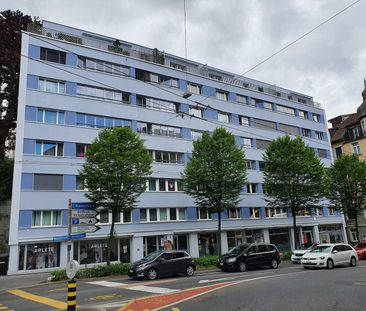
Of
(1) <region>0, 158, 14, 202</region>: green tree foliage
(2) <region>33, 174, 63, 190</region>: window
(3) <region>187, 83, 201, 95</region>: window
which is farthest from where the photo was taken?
(3) <region>187, 83, 201, 95</region>: window

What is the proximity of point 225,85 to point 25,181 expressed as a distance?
25.3m

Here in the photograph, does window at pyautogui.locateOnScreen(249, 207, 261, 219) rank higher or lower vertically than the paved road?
higher

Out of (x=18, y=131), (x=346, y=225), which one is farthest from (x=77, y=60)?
(x=346, y=225)

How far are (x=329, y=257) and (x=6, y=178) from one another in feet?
91.0

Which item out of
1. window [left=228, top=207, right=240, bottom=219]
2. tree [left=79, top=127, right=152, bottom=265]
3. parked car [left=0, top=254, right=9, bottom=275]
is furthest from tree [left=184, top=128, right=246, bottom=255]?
parked car [left=0, top=254, right=9, bottom=275]

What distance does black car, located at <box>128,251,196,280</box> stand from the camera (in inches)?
717

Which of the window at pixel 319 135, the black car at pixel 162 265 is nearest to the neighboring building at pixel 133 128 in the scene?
the window at pixel 319 135

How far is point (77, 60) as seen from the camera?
110ft

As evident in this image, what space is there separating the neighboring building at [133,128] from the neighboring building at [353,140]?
5.29 meters

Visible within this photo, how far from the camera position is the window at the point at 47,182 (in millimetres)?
29141

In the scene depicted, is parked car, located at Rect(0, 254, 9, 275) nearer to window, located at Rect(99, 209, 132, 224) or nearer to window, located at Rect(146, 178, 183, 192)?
window, located at Rect(99, 209, 132, 224)

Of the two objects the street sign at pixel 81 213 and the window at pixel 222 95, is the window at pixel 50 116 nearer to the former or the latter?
the window at pixel 222 95

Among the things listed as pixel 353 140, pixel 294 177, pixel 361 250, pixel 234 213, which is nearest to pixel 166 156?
pixel 234 213

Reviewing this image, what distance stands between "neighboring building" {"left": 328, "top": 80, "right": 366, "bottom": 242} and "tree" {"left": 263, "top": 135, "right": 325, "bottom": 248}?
70.3 ft
